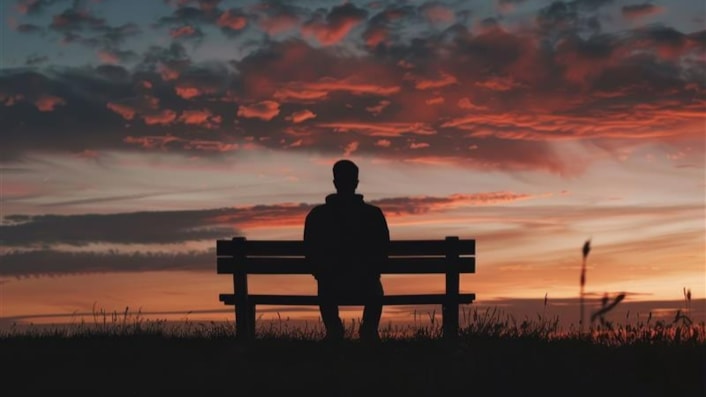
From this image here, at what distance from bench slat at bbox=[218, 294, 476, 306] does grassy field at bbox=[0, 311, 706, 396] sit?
438mm

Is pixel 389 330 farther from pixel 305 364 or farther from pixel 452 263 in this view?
pixel 305 364

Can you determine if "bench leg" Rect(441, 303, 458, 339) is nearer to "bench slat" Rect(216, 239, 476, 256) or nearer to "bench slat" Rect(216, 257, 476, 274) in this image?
"bench slat" Rect(216, 257, 476, 274)

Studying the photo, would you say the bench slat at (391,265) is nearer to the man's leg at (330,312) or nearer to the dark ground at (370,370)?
the man's leg at (330,312)

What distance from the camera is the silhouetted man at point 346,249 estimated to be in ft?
35.9

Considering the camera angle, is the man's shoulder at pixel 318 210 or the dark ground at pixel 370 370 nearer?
the dark ground at pixel 370 370

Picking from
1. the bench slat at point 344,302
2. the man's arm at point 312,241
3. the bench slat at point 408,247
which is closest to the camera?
the man's arm at point 312,241

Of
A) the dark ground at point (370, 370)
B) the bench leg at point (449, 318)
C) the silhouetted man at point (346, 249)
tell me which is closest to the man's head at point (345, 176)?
the silhouetted man at point (346, 249)

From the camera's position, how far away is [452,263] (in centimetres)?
1199

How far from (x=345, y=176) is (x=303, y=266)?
1.62 meters

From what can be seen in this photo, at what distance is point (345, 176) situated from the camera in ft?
35.7

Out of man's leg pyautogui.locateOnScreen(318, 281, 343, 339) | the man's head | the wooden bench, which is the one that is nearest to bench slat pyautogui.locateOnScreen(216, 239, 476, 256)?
the wooden bench

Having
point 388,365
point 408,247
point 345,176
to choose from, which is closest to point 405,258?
point 408,247

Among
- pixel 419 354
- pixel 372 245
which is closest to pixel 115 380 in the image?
pixel 419 354

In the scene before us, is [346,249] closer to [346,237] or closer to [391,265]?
[346,237]
